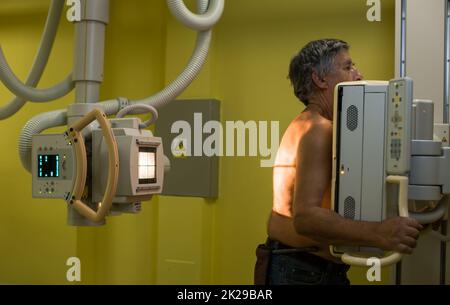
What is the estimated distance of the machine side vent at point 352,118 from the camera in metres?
1.92

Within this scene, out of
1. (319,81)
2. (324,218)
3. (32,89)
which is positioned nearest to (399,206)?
(324,218)

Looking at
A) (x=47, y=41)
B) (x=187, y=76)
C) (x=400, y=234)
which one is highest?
(x=47, y=41)

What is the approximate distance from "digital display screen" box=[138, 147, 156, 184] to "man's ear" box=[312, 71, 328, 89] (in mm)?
752

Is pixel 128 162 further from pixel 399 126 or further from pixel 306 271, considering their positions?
pixel 399 126

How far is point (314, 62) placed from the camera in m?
2.31

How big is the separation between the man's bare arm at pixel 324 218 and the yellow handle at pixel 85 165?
2.22ft

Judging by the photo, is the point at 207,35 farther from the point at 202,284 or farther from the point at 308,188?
the point at 202,284

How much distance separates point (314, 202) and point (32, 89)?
135 centimetres

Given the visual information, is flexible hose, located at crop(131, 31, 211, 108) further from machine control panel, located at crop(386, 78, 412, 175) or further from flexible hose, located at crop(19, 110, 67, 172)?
machine control panel, located at crop(386, 78, 412, 175)

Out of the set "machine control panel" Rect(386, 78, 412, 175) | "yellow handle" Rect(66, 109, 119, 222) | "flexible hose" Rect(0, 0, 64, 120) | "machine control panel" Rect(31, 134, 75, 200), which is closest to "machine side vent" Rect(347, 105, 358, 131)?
"machine control panel" Rect(386, 78, 412, 175)

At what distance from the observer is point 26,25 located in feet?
13.0

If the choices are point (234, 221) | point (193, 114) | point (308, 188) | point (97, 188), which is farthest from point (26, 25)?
point (308, 188)

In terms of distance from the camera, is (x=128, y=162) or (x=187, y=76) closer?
(x=128, y=162)
